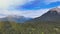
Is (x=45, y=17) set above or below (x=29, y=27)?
above

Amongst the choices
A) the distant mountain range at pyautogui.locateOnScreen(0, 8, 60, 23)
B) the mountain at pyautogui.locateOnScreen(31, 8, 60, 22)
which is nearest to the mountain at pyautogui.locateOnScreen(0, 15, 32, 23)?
the distant mountain range at pyautogui.locateOnScreen(0, 8, 60, 23)

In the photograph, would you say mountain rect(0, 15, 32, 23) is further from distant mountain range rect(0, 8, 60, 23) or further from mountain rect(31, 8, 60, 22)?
mountain rect(31, 8, 60, 22)

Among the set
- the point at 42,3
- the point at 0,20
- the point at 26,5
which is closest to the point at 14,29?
the point at 0,20

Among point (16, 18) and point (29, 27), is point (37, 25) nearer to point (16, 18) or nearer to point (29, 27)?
point (29, 27)

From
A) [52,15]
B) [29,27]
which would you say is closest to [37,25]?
[29,27]

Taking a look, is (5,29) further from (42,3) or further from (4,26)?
(42,3)

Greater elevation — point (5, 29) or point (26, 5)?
point (26, 5)

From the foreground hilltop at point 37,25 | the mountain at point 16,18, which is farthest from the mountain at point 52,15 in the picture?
the mountain at point 16,18

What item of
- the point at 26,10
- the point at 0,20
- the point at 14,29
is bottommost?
the point at 14,29
